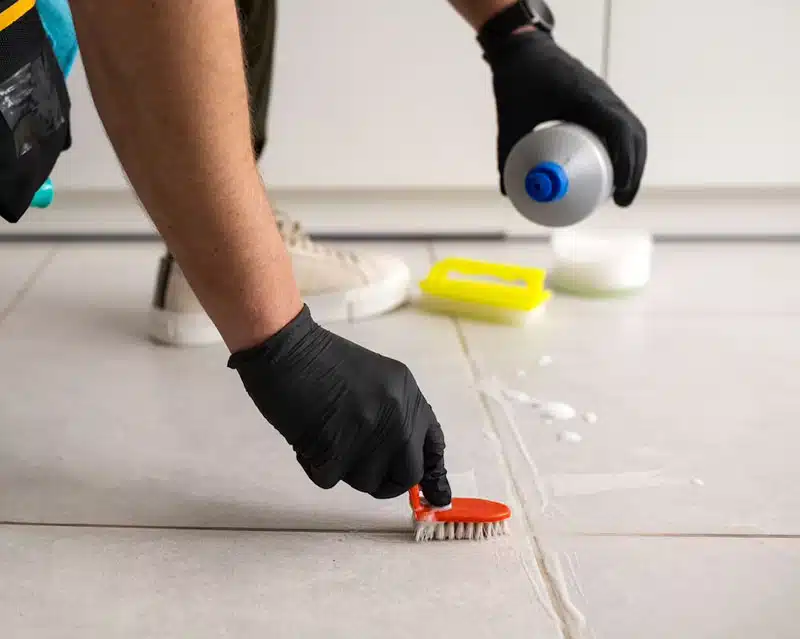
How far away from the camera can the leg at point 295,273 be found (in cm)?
117

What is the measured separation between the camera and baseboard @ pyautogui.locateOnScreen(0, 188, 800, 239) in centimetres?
166

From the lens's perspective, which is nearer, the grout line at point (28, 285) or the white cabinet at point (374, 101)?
the grout line at point (28, 285)

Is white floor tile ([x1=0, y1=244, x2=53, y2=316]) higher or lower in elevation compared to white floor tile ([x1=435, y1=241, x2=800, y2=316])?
higher

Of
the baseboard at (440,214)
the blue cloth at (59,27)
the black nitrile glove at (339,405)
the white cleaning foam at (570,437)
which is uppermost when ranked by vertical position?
the blue cloth at (59,27)

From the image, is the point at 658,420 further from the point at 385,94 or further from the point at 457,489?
the point at 385,94

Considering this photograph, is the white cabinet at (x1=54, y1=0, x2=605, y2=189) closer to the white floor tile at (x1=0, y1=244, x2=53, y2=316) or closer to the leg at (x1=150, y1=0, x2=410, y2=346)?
the white floor tile at (x1=0, y1=244, x2=53, y2=316)

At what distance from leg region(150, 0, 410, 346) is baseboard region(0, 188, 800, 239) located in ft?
1.10

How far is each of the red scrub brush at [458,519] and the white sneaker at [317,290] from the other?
53cm

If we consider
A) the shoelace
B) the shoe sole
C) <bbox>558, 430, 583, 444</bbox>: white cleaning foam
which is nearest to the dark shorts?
the shoelace

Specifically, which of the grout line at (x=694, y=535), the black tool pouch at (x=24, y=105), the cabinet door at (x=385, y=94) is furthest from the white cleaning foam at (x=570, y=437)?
the cabinet door at (x=385, y=94)

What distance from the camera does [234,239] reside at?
0.62m

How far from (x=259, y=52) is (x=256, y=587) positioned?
0.79 m

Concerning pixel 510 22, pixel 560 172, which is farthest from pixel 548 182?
pixel 510 22

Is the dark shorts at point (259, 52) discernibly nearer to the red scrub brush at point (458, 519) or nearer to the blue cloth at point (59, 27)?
the blue cloth at point (59, 27)
